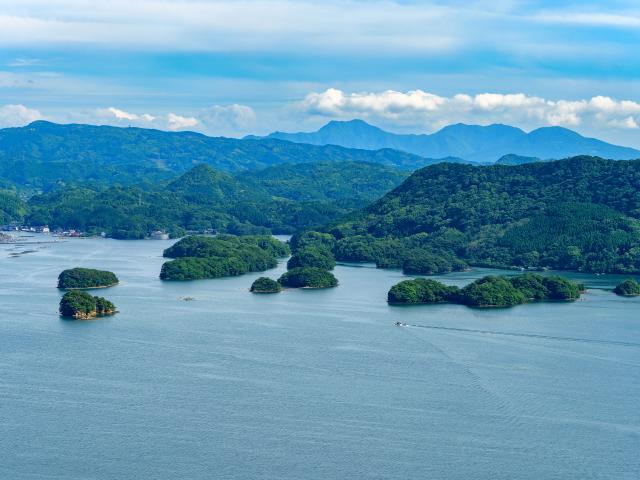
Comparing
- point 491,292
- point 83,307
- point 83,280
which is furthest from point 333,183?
point 83,307

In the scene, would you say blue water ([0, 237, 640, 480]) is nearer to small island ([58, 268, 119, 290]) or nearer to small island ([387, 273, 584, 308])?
small island ([387, 273, 584, 308])

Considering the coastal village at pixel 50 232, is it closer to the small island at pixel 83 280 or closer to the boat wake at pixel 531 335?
the small island at pixel 83 280

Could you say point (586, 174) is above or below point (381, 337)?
above

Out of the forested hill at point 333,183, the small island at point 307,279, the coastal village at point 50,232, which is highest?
the forested hill at point 333,183

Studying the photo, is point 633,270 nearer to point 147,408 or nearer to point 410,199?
point 410,199

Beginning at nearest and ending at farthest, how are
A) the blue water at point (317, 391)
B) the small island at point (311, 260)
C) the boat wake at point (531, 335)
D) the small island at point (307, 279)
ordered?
the blue water at point (317, 391) → the boat wake at point (531, 335) → the small island at point (307, 279) → the small island at point (311, 260)

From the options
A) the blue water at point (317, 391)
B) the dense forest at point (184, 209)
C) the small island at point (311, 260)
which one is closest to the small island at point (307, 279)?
the blue water at point (317, 391)

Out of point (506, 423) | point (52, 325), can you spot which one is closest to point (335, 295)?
point (52, 325)
